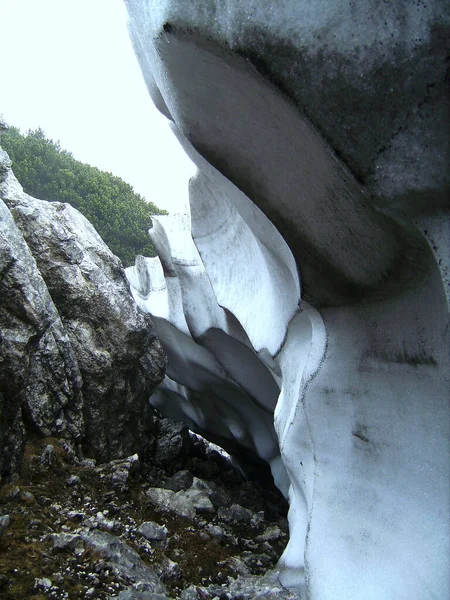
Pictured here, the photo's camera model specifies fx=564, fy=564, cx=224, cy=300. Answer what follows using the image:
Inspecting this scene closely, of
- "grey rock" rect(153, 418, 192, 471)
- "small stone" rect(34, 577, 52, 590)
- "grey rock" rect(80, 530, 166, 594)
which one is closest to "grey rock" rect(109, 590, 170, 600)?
"grey rock" rect(80, 530, 166, 594)

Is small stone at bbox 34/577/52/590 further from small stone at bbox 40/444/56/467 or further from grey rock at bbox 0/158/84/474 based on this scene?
small stone at bbox 40/444/56/467

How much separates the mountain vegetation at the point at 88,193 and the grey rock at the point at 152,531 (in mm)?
15195

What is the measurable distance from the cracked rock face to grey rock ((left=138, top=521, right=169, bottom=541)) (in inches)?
43.5

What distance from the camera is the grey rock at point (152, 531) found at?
4.15m

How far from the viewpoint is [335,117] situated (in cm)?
202

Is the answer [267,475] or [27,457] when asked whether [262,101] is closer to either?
[27,457]

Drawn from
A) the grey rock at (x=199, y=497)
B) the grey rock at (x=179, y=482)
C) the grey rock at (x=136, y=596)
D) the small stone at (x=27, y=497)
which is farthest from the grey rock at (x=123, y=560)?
the grey rock at (x=179, y=482)

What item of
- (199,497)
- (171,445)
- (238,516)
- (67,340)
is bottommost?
(171,445)

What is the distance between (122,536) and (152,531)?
0.24m

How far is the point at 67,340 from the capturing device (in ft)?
17.9

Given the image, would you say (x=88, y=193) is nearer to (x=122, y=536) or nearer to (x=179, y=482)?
(x=179, y=482)

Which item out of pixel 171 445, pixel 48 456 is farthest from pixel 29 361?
pixel 171 445

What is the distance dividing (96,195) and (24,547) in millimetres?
17526

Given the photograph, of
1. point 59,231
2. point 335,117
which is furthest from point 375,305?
point 59,231
